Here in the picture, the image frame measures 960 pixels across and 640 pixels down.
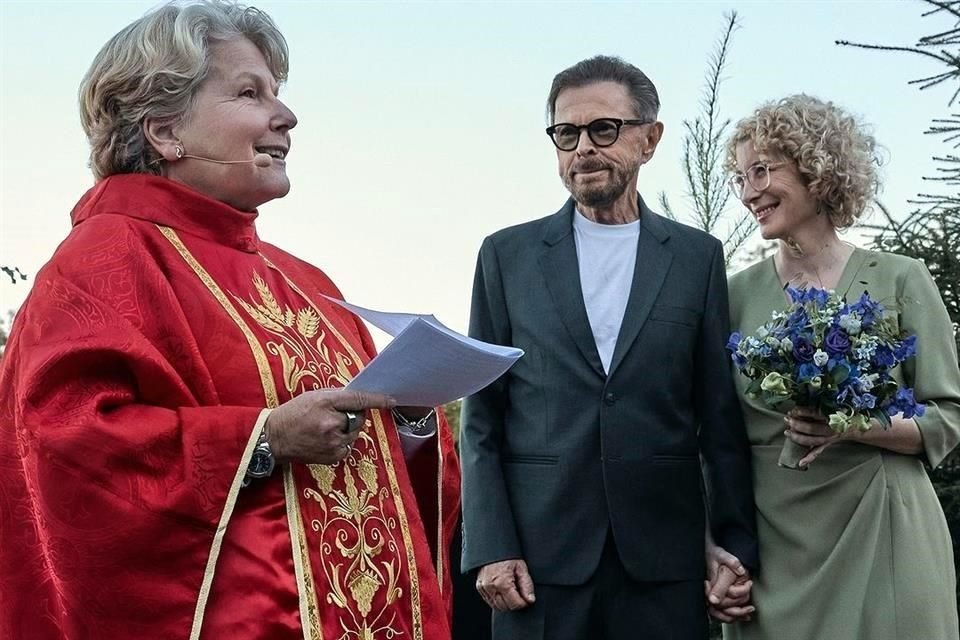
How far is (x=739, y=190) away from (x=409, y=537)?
5.91 feet

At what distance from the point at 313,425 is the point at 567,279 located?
1.41 m

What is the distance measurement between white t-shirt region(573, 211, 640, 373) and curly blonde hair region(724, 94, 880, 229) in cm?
54

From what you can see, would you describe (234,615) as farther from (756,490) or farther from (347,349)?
(756,490)

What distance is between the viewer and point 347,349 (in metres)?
3.69

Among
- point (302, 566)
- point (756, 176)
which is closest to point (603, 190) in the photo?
point (756, 176)

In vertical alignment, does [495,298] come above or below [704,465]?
above

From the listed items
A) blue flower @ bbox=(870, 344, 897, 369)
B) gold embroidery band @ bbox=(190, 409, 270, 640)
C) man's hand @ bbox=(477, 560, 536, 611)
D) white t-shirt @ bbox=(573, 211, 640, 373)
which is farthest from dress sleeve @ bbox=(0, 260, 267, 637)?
blue flower @ bbox=(870, 344, 897, 369)

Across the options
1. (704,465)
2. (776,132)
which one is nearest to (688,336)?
(704,465)

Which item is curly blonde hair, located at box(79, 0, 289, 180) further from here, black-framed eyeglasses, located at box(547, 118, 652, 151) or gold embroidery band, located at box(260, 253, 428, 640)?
black-framed eyeglasses, located at box(547, 118, 652, 151)

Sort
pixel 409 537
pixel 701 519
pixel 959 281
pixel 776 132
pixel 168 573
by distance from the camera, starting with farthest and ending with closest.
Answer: pixel 959 281, pixel 776 132, pixel 701 519, pixel 409 537, pixel 168 573

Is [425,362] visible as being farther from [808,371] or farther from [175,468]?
[808,371]

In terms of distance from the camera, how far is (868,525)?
4066mm

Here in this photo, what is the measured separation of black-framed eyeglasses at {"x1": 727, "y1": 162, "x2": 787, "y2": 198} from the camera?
446 centimetres

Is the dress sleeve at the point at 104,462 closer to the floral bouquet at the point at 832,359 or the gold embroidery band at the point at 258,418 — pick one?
the gold embroidery band at the point at 258,418
